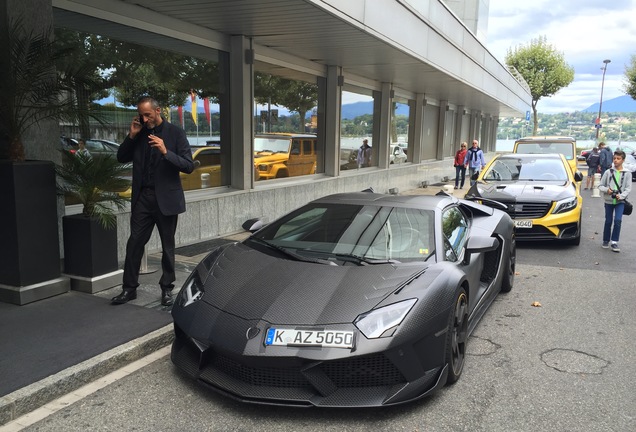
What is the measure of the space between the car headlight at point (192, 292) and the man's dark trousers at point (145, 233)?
3.56 feet

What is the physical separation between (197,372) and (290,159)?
350 inches

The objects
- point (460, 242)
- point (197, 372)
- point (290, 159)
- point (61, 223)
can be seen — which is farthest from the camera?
point (290, 159)

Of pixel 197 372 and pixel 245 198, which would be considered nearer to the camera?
pixel 197 372

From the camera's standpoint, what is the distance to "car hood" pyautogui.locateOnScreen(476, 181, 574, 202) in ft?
27.9

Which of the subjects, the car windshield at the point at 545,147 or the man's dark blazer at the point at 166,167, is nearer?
the man's dark blazer at the point at 166,167

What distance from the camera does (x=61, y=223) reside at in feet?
18.3

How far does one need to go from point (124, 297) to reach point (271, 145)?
259 inches

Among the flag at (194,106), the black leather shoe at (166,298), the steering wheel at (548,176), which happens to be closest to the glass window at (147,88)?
the flag at (194,106)

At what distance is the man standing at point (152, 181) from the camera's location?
4.65 metres

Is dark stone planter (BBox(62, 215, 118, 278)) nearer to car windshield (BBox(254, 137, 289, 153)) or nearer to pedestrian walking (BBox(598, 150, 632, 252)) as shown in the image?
car windshield (BBox(254, 137, 289, 153))

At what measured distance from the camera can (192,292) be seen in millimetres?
3641

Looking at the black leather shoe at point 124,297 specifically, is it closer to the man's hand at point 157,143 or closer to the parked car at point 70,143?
the man's hand at point 157,143

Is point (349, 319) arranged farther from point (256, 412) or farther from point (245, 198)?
point (245, 198)

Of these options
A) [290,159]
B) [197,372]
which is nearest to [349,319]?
[197,372]
